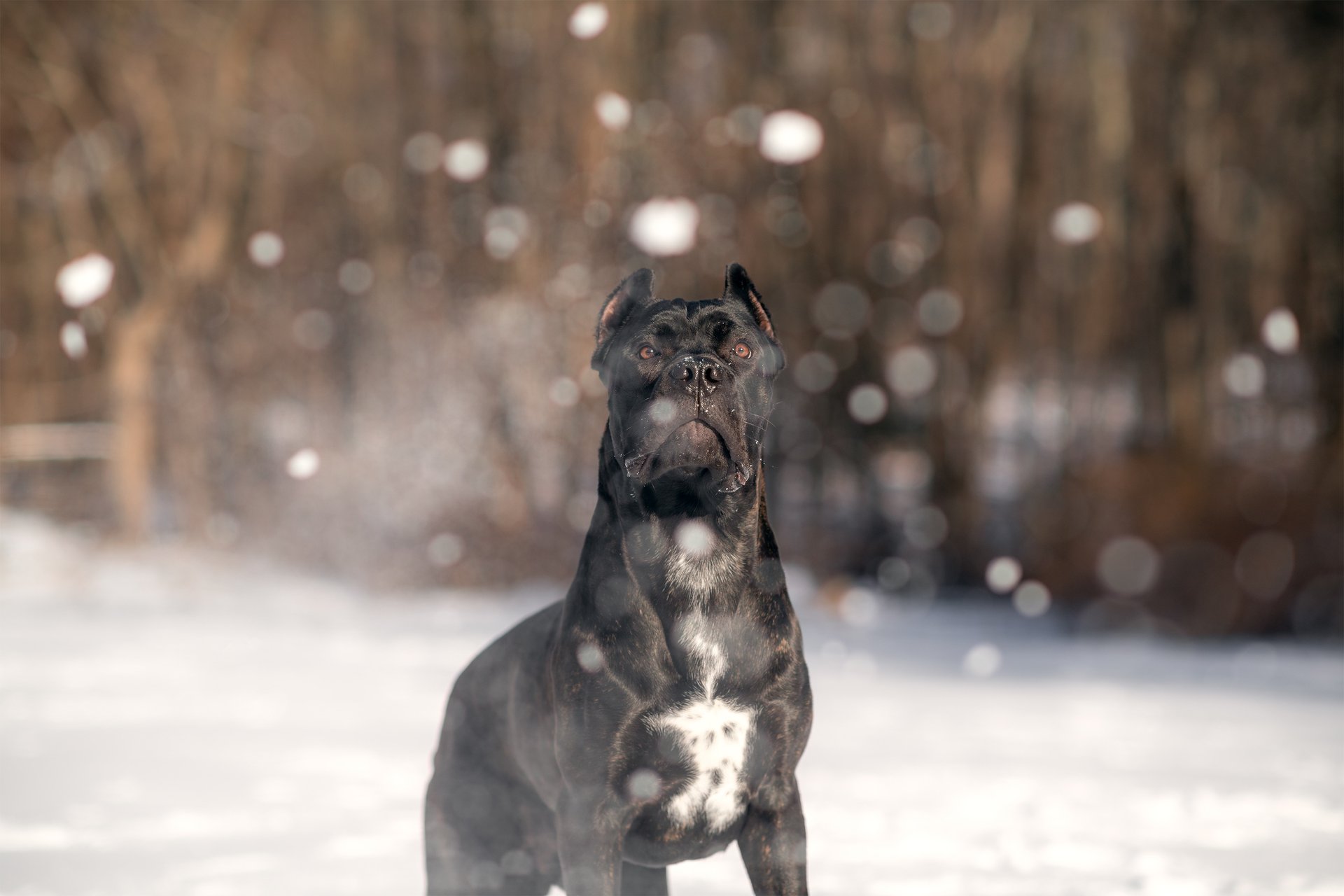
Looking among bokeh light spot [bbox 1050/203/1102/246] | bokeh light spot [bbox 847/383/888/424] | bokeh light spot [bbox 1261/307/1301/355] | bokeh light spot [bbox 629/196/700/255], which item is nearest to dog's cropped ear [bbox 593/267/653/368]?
bokeh light spot [bbox 629/196/700/255]

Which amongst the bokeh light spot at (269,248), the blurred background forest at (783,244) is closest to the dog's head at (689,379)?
the blurred background forest at (783,244)

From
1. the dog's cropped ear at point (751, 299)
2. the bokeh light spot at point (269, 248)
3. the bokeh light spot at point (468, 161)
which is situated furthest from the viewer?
the bokeh light spot at point (269, 248)

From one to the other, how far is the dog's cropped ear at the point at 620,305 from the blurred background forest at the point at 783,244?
807 centimetres

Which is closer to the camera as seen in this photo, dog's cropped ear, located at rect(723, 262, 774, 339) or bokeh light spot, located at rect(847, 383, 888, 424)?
dog's cropped ear, located at rect(723, 262, 774, 339)

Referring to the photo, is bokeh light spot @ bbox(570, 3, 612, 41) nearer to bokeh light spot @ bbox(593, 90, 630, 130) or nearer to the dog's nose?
bokeh light spot @ bbox(593, 90, 630, 130)

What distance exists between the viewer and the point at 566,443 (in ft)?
43.2

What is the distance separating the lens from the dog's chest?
2.96 metres

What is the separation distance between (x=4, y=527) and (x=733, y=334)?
20.5 m

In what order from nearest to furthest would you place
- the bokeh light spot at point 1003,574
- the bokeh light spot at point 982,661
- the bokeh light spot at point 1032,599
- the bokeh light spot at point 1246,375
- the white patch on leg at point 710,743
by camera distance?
the white patch on leg at point 710,743
the bokeh light spot at point 982,661
the bokeh light spot at point 1032,599
the bokeh light spot at point 1003,574
the bokeh light spot at point 1246,375

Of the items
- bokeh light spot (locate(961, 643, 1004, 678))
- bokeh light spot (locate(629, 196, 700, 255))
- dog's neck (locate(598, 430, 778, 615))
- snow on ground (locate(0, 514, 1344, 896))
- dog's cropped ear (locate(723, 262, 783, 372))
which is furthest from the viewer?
bokeh light spot (locate(629, 196, 700, 255))

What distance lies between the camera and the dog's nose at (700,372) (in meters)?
3.04

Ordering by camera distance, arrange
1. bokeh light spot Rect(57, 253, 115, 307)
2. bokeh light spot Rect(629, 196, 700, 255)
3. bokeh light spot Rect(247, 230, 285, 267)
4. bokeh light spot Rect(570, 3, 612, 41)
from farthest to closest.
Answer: bokeh light spot Rect(247, 230, 285, 267)
bokeh light spot Rect(57, 253, 115, 307)
bokeh light spot Rect(570, 3, 612, 41)
bokeh light spot Rect(629, 196, 700, 255)

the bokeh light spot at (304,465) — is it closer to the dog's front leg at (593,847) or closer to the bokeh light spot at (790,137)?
the bokeh light spot at (790,137)

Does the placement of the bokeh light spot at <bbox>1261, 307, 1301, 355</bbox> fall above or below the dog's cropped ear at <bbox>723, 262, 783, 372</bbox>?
above
